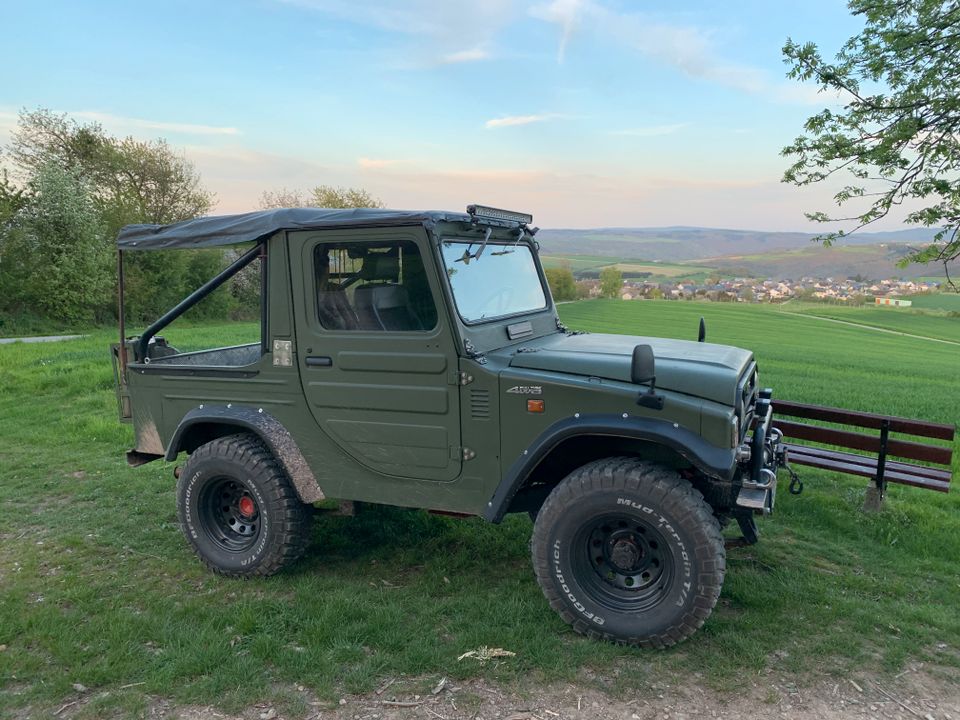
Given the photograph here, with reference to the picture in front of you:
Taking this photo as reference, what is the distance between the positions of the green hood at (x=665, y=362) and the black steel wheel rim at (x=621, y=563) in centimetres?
76

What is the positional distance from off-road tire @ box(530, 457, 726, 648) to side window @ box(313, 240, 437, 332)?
4.34 ft

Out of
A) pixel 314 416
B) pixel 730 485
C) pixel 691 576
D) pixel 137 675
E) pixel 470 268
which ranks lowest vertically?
pixel 137 675

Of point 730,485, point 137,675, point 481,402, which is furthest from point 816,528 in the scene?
point 137,675

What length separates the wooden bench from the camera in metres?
5.50

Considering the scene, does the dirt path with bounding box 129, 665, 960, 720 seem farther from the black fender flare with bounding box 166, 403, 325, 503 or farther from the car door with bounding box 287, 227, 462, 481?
the black fender flare with bounding box 166, 403, 325, 503

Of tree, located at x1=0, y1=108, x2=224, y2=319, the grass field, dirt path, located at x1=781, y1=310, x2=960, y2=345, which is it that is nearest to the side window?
the grass field

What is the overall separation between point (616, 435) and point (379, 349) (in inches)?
58.1

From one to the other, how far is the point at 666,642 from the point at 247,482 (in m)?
2.72

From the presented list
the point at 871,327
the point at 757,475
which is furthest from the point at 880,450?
the point at 871,327

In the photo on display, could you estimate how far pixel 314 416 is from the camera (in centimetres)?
430

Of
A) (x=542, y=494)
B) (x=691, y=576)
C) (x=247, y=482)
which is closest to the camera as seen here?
(x=691, y=576)

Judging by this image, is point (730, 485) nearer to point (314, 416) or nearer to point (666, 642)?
point (666, 642)

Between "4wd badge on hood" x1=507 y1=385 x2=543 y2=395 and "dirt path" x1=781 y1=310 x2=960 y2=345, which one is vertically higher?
"4wd badge on hood" x1=507 y1=385 x2=543 y2=395

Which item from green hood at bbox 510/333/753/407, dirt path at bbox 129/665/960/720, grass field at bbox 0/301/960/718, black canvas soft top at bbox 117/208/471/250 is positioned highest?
black canvas soft top at bbox 117/208/471/250
